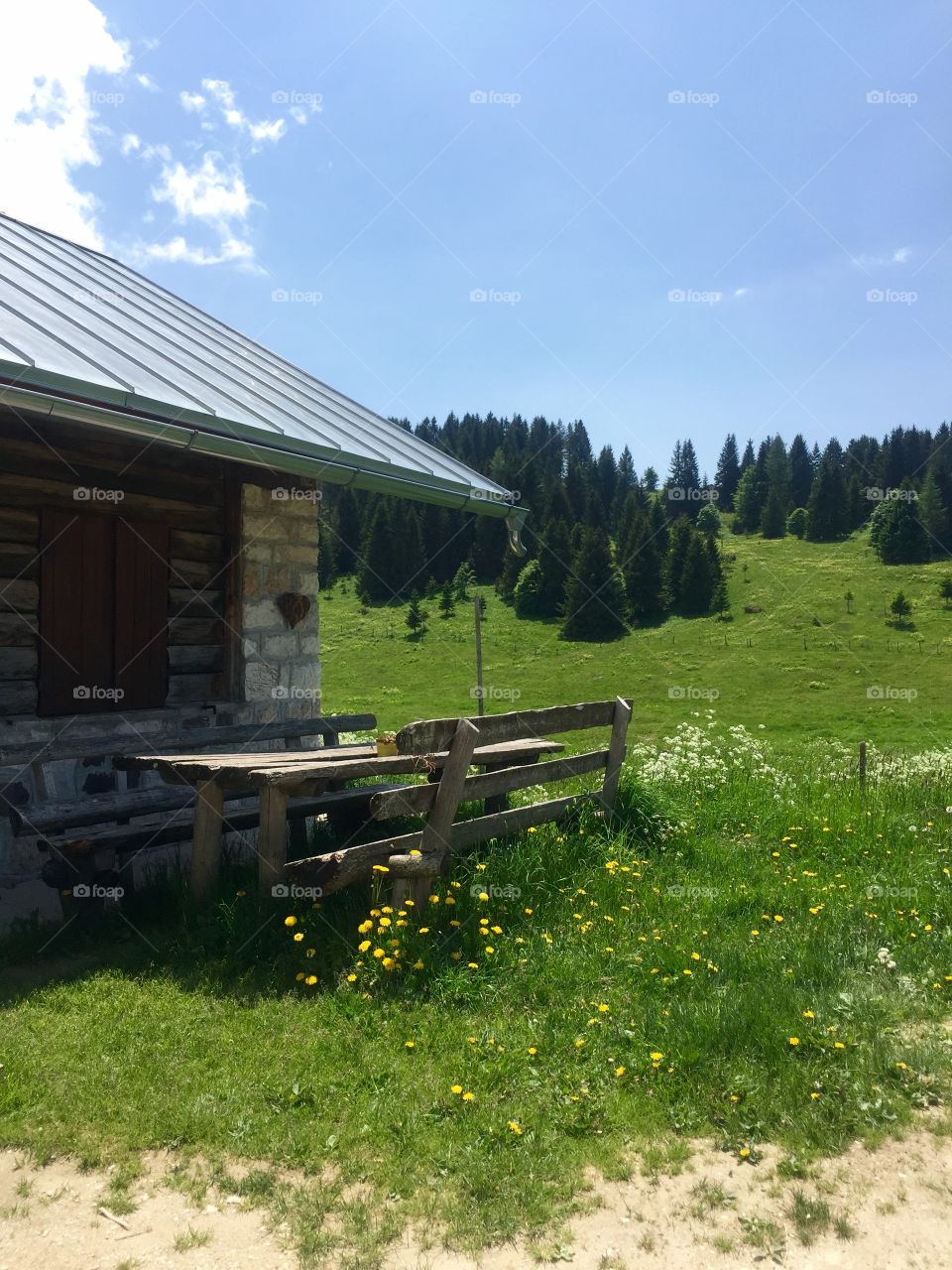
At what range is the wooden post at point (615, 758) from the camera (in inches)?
269

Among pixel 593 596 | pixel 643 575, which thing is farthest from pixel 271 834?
pixel 643 575

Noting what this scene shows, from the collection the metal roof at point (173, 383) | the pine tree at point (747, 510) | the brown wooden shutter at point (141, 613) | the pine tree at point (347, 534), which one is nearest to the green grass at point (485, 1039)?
the brown wooden shutter at point (141, 613)

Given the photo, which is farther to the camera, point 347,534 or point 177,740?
point 347,534

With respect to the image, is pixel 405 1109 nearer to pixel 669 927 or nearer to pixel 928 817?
pixel 669 927

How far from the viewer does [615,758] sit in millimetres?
6859

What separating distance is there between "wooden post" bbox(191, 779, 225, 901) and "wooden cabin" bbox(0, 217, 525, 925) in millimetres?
1004

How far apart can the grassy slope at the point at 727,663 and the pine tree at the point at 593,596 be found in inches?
65.6

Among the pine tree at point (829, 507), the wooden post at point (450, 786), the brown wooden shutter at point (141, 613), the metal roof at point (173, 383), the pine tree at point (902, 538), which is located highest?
the pine tree at point (829, 507)

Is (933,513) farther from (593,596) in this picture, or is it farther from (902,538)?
(593,596)

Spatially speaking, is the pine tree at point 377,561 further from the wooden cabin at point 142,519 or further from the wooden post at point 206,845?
the wooden post at point 206,845

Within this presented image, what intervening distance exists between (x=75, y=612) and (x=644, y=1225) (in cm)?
568

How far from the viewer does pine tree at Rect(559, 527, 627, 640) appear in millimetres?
55250

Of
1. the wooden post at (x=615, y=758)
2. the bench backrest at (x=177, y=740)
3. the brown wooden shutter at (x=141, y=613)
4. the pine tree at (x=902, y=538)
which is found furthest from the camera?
the pine tree at (x=902, y=538)

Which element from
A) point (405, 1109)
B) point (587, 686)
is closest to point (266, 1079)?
point (405, 1109)
